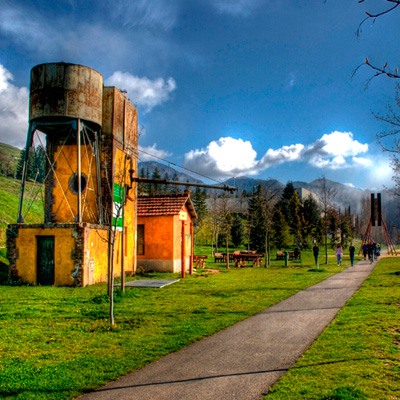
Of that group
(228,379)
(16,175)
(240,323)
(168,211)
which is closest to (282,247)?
(168,211)

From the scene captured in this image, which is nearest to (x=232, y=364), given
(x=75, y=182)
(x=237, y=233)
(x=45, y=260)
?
(x=45, y=260)

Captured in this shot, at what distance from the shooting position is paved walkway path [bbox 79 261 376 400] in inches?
208

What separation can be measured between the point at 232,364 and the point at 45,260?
13.8m

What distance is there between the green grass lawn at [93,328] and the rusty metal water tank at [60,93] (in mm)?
8228

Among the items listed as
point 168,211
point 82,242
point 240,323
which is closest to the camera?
point 240,323

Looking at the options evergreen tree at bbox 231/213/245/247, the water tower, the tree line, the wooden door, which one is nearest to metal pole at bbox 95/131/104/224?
the water tower

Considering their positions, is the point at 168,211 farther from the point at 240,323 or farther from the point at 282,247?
the point at 282,247

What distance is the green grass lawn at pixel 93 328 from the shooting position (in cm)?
589

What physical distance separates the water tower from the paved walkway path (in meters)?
8.21

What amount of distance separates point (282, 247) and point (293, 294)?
48309mm

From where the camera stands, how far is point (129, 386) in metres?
5.54

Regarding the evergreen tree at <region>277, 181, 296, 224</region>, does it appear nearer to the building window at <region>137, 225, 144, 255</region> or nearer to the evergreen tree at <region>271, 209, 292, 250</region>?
the evergreen tree at <region>271, 209, 292, 250</region>

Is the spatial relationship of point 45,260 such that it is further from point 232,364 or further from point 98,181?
point 232,364

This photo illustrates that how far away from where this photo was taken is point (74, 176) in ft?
68.2
